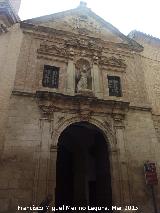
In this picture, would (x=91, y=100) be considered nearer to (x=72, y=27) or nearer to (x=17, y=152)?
(x=17, y=152)

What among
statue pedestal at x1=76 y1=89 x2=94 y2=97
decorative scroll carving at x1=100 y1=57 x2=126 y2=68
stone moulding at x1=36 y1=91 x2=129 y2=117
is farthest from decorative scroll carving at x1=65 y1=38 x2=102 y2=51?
stone moulding at x1=36 y1=91 x2=129 y2=117

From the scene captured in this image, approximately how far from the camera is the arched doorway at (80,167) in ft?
34.3

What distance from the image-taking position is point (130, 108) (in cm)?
1009

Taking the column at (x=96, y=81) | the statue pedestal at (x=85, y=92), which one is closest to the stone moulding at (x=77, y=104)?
the statue pedestal at (x=85, y=92)

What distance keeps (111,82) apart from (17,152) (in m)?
5.12

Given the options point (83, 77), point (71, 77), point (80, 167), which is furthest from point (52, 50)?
point (80, 167)

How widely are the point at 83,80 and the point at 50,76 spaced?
1359mm

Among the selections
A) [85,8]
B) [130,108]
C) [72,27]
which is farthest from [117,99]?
[85,8]

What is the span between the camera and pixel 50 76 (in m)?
9.91

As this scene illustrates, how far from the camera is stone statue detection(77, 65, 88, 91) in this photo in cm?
977

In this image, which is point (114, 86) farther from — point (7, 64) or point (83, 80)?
point (7, 64)

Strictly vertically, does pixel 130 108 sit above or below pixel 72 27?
A: below

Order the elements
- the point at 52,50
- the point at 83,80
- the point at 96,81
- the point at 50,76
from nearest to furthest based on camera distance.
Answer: the point at 50,76, the point at 83,80, the point at 96,81, the point at 52,50

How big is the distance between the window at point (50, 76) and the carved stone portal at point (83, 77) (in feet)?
2.82
